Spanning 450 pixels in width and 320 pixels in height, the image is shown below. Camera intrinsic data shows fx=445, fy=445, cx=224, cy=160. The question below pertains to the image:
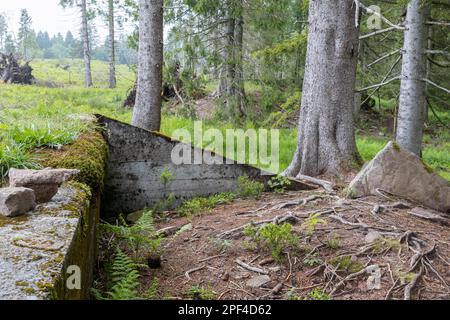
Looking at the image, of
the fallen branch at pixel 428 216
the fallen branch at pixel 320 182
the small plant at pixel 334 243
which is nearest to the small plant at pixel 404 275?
the small plant at pixel 334 243

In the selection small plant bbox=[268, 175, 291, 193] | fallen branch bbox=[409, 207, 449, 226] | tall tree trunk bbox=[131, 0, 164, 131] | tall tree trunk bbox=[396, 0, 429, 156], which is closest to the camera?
fallen branch bbox=[409, 207, 449, 226]

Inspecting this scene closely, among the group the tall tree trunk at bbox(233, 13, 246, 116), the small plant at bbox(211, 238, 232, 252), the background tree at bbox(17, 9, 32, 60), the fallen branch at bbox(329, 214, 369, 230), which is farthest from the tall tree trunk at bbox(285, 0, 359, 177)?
the background tree at bbox(17, 9, 32, 60)

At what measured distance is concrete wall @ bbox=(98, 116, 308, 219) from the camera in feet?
Result: 20.9

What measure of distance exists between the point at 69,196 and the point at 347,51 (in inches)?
208

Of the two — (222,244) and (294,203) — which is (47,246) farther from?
(294,203)

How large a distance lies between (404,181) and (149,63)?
562 centimetres

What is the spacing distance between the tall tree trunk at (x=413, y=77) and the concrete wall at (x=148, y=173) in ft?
9.66

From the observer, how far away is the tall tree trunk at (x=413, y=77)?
313 inches

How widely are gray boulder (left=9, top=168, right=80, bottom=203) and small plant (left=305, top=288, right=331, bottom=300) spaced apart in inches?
78.1

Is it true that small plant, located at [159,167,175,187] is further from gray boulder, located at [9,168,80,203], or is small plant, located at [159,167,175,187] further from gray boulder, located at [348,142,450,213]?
gray boulder, located at [9,168,80,203]

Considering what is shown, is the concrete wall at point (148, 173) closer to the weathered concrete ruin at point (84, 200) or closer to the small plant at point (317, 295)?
the weathered concrete ruin at point (84, 200)

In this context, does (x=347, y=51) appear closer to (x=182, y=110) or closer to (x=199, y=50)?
(x=199, y=50)

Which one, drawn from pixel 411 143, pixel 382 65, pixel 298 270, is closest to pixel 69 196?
pixel 298 270

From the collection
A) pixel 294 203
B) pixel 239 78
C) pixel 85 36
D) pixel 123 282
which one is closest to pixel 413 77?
pixel 294 203
